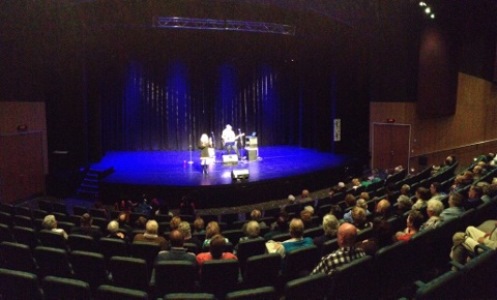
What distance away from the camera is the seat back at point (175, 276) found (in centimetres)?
418

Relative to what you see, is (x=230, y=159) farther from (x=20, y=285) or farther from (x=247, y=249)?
(x=20, y=285)

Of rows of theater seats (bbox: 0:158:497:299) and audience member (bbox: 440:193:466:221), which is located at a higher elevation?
audience member (bbox: 440:193:466:221)

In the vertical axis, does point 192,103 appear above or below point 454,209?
above

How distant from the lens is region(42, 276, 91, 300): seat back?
3604mm

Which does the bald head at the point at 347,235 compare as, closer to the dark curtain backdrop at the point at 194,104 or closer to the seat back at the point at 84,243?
the seat back at the point at 84,243

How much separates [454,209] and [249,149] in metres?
11.0

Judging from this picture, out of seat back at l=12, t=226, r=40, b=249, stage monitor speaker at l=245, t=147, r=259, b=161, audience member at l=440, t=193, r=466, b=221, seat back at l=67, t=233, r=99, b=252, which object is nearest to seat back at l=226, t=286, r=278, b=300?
seat back at l=67, t=233, r=99, b=252

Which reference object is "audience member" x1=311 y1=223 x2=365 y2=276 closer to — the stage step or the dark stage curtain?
the stage step

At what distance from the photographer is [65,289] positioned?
363 centimetres

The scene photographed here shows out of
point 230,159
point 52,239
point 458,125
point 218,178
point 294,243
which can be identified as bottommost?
point 218,178

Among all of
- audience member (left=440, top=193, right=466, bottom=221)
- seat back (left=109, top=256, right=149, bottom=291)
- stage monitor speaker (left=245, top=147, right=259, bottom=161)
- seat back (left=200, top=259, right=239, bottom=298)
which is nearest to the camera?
seat back (left=200, top=259, right=239, bottom=298)

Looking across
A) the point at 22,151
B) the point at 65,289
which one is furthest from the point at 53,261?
the point at 22,151

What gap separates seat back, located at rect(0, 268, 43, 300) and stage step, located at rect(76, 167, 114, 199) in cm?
941

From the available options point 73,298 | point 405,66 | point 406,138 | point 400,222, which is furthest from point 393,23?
point 73,298
